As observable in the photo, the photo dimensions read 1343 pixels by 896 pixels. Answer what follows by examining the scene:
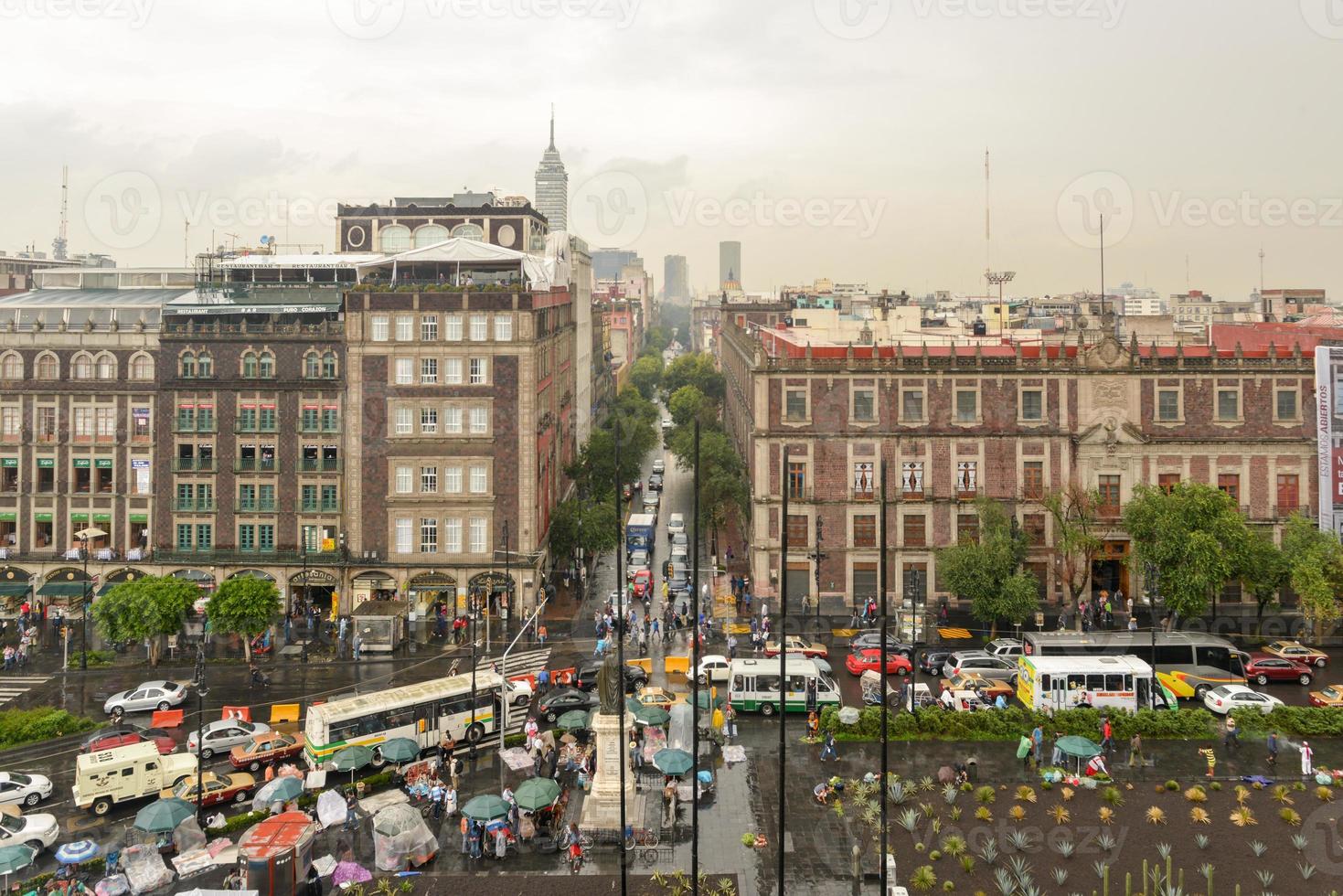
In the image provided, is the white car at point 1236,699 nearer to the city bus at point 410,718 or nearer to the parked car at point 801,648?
the parked car at point 801,648

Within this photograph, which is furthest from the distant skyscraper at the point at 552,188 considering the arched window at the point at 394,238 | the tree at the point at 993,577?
the tree at the point at 993,577

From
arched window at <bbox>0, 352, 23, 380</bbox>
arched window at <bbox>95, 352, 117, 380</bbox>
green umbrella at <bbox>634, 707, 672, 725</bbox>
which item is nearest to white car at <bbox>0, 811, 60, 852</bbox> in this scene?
→ green umbrella at <bbox>634, 707, 672, 725</bbox>

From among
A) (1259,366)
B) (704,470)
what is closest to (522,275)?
(704,470)

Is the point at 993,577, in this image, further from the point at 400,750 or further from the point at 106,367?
the point at 106,367

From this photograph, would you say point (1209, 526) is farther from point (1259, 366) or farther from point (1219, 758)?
point (1219, 758)

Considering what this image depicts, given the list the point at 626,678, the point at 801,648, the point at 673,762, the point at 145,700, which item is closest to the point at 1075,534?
the point at 801,648

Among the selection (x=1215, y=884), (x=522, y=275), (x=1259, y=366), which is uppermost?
(x=522, y=275)
